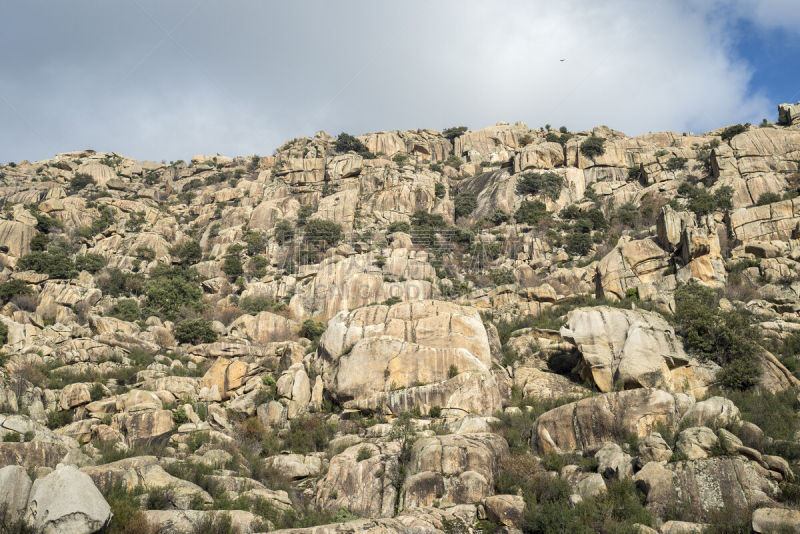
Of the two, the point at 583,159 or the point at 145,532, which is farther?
the point at 583,159

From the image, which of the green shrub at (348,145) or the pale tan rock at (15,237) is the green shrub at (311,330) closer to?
the pale tan rock at (15,237)

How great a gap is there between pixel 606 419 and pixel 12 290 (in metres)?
49.5

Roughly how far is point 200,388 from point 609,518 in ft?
76.6

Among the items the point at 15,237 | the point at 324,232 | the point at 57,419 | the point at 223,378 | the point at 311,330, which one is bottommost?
the point at 57,419

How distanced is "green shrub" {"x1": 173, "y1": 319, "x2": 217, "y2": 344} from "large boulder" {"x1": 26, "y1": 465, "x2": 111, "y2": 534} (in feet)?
94.4

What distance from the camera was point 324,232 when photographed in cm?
6525

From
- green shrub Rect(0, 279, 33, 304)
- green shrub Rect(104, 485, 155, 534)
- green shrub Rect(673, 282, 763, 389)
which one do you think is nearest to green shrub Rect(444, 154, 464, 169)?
green shrub Rect(0, 279, 33, 304)

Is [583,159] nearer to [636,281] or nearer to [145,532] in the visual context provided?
[636,281]

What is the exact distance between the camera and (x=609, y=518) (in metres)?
15.6

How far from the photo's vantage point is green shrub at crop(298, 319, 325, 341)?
43.5m

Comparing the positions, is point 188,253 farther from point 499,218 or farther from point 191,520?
point 191,520

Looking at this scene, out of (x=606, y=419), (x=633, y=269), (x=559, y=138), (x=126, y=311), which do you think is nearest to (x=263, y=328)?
(x=126, y=311)

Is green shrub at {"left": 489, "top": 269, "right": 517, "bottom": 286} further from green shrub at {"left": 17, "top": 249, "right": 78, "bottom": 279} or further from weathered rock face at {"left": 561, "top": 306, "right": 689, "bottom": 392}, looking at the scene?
green shrub at {"left": 17, "top": 249, "right": 78, "bottom": 279}

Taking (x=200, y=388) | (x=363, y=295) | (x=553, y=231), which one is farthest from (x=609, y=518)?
(x=553, y=231)
